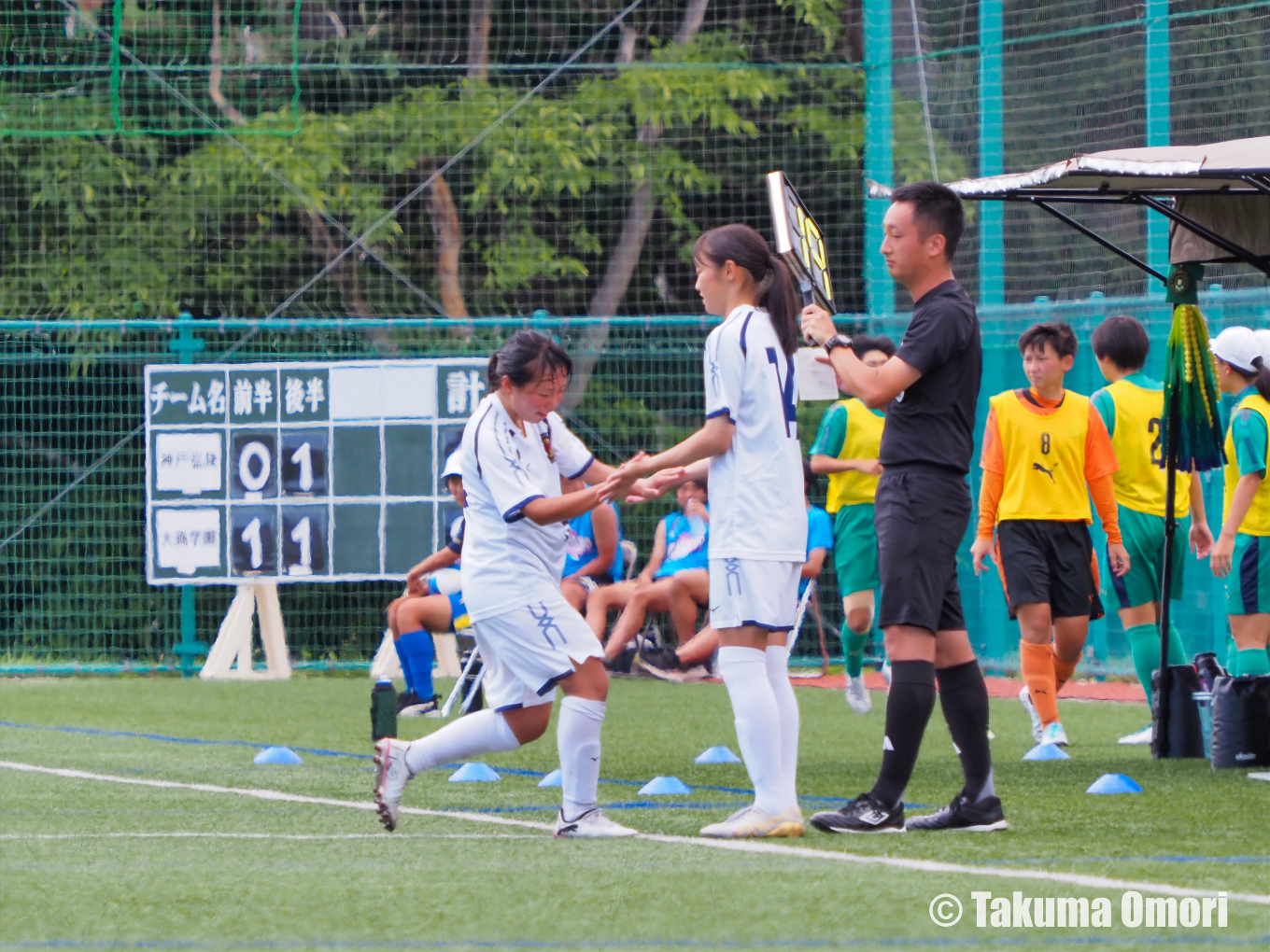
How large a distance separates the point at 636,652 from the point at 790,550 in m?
8.17

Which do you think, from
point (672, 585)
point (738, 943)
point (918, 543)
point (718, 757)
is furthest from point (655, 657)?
point (738, 943)

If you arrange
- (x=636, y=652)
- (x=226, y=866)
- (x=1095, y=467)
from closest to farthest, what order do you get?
1. (x=226, y=866)
2. (x=1095, y=467)
3. (x=636, y=652)

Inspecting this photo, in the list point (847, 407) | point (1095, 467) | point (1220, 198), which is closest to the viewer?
point (1220, 198)

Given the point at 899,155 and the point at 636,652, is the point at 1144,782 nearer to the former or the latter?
the point at 636,652

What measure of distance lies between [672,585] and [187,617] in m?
3.98

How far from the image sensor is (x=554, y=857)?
523 cm

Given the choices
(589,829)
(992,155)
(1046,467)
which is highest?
(992,155)

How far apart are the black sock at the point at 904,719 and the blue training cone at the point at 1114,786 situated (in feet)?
4.82

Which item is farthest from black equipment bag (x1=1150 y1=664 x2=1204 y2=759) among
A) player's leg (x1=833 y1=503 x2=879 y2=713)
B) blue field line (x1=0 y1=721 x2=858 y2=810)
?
player's leg (x1=833 y1=503 x2=879 y2=713)

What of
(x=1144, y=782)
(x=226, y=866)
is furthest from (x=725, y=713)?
(x=226, y=866)

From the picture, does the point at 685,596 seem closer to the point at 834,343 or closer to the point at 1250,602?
the point at 1250,602

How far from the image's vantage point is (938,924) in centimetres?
412

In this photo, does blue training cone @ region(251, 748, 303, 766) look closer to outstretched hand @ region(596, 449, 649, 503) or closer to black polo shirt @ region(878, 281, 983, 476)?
outstretched hand @ region(596, 449, 649, 503)

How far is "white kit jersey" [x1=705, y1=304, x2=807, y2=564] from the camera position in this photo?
5.57 meters
